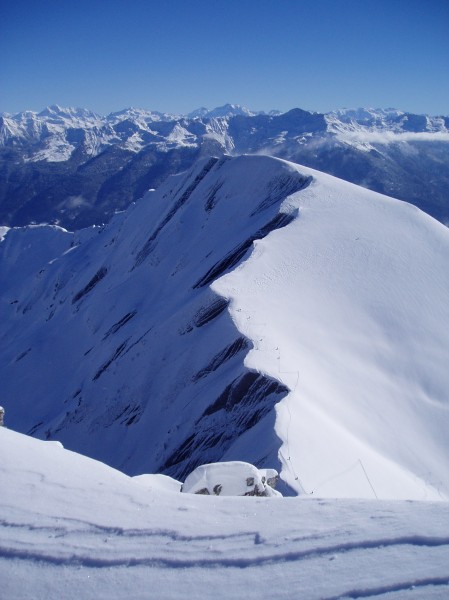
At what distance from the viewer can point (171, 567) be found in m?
5.05

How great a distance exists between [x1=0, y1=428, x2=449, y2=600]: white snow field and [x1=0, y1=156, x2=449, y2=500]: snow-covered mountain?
25.9 feet

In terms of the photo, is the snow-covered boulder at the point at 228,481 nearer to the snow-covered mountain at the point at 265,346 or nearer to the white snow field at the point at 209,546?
the snow-covered mountain at the point at 265,346

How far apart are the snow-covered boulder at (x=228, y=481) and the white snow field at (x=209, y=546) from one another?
3895mm

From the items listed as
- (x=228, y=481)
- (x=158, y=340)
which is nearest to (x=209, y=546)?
(x=228, y=481)

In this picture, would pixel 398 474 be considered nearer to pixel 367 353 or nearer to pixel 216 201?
pixel 367 353

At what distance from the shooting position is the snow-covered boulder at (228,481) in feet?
34.4

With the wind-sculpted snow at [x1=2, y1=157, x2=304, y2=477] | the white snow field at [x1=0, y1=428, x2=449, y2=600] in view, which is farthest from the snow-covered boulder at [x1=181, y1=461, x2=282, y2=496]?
the wind-sculpted snow at [x1=2, y1=157, x2=304, y2=477]

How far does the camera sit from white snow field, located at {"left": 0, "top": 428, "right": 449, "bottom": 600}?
4695mm

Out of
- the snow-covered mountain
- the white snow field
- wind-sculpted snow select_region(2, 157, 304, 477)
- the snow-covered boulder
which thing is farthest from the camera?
wind-sculpted snow select_region(2, 157, 304, 477)

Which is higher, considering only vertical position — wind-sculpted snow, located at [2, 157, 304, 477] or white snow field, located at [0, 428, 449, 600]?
white snow field, located at [0, 428, 449, 600]

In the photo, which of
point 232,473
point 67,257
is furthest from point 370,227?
point 67,257

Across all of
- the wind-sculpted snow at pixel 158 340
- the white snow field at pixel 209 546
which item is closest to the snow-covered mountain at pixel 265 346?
the wind-sculpted snow at pixel 158 340

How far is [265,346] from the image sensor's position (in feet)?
73.9

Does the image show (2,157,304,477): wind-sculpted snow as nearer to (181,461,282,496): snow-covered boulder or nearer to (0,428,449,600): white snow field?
(181,461,282,496): snow-covered boulder
